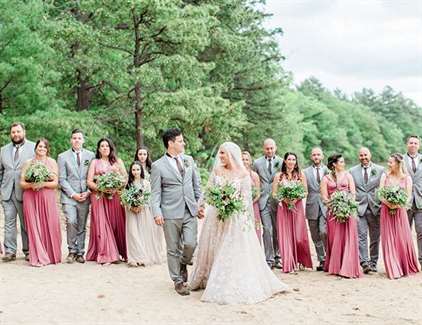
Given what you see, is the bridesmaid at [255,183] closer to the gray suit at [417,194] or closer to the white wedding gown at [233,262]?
the white wedding gown at [233,262]

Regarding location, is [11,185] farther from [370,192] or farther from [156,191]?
[370,192]

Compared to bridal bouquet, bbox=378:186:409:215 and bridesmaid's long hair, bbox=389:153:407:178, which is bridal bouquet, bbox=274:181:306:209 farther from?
bridesmaid's long hair, bbox=389:153:407:178

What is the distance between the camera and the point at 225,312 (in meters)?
7.25

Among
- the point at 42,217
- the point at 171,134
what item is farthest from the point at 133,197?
the point at 171,134

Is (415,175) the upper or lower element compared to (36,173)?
lower

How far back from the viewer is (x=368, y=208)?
10.2 metres

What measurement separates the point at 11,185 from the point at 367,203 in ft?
19.3

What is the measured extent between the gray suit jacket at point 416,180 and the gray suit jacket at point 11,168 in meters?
6.22

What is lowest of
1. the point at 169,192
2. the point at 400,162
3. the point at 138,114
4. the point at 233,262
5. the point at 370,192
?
the point at 233,262

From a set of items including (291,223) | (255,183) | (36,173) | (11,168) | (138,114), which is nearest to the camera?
(36,173)

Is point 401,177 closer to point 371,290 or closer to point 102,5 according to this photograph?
point 371,290

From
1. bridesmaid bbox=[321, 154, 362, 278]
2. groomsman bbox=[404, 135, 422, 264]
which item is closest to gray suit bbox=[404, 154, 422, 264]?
groomsman bbox=[404, 135, 422, 264]

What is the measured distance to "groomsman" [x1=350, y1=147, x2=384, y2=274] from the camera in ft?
33.1

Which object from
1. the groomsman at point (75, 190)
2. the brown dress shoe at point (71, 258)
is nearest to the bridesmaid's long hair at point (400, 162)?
the groomsman at point (75, 190)
